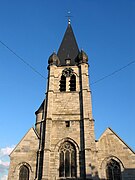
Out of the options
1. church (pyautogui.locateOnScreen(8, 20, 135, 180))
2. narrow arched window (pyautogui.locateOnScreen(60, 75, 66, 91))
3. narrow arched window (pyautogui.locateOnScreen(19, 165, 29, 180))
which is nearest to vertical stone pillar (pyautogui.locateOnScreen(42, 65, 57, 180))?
church (pyautogui.locateOnScreen(8, 20, 135, 180))

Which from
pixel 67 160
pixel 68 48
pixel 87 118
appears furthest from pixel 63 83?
pixel 67 160

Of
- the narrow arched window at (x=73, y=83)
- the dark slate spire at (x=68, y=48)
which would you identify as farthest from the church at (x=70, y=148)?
the dark slate spire at (x=68, y=48)

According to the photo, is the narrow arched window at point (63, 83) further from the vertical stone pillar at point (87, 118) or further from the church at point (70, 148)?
the vertical stone pillar at point (87, 118)

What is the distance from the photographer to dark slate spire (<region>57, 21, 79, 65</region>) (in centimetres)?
2423

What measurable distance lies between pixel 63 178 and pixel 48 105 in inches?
245

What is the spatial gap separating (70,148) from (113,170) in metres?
3.46

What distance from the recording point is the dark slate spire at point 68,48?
2423 cm

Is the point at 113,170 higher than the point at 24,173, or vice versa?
the point at 113,170

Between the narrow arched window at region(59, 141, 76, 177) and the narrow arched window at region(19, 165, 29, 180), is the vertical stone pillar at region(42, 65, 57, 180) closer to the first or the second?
the narrow arched window at region(59, 141, 76, 177)

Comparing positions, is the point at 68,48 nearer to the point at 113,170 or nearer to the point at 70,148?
the point at 70,148

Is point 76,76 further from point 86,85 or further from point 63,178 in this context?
point 63,178

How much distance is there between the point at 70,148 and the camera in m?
17.4

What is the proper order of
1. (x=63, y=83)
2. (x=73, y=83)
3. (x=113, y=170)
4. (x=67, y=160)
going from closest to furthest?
1. (x=113, y=170)
2. (x=67, y=160)
3. (x=73, y=83)
4. (x=63, y=83)

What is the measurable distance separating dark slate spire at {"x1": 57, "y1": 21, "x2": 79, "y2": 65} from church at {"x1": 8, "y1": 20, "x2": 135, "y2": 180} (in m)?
3.81
